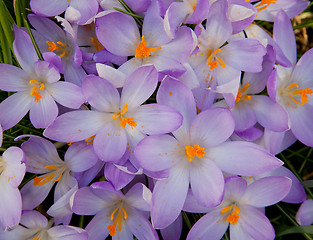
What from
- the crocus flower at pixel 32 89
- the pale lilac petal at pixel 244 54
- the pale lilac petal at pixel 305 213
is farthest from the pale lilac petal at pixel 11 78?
the pale lilac petal at pixel 305 213

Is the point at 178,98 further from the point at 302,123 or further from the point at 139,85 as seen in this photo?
the point at 302,123

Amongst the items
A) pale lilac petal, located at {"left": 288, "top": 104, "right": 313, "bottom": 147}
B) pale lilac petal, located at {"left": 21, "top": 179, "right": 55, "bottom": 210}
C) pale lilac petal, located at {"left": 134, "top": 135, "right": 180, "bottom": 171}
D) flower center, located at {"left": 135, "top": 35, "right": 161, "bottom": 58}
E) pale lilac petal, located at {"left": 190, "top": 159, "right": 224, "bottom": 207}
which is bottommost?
pale lilac petal, located at {"left": 21, "top": 179, "right": 55, "bottom": 210}

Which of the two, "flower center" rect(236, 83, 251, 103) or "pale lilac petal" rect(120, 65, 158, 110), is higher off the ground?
"pale lilac petal" rect(120, 65, 158, 110)

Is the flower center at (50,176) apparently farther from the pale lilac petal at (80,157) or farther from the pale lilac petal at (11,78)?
the pale lilac petal at (11,78)

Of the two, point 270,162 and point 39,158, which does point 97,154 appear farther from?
point 270,162

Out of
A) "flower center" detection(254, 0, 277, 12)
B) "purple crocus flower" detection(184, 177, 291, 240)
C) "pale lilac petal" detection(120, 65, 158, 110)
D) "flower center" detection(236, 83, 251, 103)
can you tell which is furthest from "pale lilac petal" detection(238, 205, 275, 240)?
"flower center" detection(254, 0, 277, 12)

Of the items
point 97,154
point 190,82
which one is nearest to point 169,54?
point 190,82

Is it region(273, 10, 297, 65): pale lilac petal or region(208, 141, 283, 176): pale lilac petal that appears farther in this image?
region(273, 10, 297, 65): pale lilac petal

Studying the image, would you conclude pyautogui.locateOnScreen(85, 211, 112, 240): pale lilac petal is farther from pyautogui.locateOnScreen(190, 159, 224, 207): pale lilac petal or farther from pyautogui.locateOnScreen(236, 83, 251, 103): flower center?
pyautogui.locateOnScreen(236, 83, 251, 103): flower center
